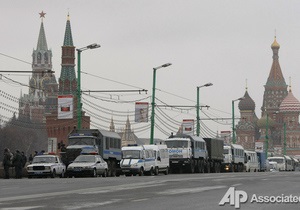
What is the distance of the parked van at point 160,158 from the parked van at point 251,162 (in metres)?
33.9

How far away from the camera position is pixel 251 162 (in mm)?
97000

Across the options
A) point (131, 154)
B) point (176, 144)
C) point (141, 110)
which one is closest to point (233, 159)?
point (141, 110)

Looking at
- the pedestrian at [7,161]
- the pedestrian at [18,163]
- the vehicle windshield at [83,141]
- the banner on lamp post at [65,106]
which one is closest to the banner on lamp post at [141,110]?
the banner on lamp post at [65,106]

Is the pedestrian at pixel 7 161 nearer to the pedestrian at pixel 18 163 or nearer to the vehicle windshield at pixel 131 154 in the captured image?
the pedestrian at pixel 18 163

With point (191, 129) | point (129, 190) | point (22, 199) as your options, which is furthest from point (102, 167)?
point (191, 129)

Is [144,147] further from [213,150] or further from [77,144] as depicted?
[213,150]

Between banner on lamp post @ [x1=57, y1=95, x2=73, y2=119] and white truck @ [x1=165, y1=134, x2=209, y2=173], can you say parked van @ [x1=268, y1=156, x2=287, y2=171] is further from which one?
banner on lamp post @ [x1=57, y1=95, x2=73, y2=119]

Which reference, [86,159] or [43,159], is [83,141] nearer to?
[86,159]

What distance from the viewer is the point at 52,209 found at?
792 inches

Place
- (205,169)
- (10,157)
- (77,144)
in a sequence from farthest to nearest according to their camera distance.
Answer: (205,169) → (77,144) → (10,157)

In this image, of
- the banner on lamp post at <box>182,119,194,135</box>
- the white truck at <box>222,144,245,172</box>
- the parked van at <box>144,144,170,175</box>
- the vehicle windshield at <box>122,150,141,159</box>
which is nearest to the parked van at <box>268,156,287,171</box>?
the white truck at <box>222,144,245,172</box>

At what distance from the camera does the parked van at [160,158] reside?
5731cm

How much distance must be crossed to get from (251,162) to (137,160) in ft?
145

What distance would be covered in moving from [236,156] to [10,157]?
140ft
